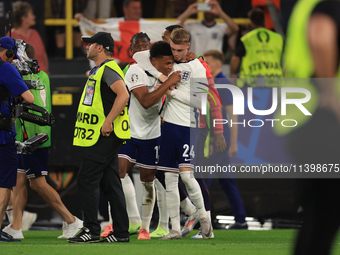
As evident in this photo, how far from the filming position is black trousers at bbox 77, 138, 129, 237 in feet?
16.1

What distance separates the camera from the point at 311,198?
8.50 ft

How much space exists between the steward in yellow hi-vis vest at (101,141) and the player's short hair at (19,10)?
3469 mm

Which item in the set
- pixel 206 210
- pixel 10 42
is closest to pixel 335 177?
pixel 206 210

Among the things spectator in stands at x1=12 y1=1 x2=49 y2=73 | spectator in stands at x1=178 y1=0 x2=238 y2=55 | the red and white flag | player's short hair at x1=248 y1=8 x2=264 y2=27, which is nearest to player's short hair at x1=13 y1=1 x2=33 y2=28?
spectator in stands at x1=12 y1=1 x2=49 y2=73

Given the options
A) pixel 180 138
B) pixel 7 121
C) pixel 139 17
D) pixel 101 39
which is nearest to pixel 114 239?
pixel 180 138

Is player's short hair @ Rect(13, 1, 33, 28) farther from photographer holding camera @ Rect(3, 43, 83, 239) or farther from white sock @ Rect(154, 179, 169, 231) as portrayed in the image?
white sock @ Rect(154, 179, 169, 231)

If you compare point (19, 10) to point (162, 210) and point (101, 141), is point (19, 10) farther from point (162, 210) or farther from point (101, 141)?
point (101, 141)

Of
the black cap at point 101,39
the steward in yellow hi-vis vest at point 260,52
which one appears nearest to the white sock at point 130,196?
the black cap at point 101,39

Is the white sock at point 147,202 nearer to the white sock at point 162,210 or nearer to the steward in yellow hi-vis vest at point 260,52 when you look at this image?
the white sock at point 162,210

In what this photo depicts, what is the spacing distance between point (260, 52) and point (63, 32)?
114 inches

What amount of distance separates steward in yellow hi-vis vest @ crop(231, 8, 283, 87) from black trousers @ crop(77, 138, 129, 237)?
3.37 metres

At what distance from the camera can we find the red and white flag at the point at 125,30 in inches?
335

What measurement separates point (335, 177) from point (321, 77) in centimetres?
55

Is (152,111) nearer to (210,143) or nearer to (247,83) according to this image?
(210,143)
